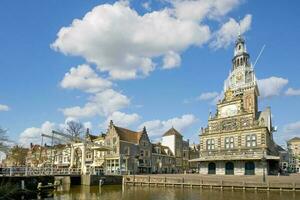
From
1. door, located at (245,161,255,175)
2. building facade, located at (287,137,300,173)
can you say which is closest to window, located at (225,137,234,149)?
door, located at (245,161,255,175)

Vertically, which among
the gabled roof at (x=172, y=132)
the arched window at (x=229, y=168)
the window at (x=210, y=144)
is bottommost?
the arched window at (x=229, y=168)

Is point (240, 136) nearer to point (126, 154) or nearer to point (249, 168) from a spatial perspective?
point (249, 168)

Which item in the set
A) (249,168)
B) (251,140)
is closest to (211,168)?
(249,168)

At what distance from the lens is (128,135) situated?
6831 cm

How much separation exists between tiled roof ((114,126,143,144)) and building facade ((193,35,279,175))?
1376 cm

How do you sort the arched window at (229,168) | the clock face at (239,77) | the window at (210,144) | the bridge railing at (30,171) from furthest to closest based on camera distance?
the clock face at (239,77), the window at (210,144), the arched window at (229,168), the bridge railing at (30,171)

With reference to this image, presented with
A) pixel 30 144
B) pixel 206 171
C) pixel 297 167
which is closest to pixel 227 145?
pixel 206 171

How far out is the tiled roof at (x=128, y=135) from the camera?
66.0 m

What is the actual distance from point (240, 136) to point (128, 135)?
73.5ft

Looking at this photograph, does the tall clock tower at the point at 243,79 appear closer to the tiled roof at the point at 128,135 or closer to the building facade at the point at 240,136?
the building facade at the point at 240,136

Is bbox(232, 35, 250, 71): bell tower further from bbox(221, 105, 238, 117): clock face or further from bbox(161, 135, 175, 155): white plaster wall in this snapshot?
bbox(161, 135, 175, 155): white plaster wall

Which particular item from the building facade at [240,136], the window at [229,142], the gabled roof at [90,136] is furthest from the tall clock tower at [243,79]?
the gabled roof at [90,136]

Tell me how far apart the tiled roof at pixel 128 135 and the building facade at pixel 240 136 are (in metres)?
13.8

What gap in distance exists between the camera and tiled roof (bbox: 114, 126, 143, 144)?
217 ft
